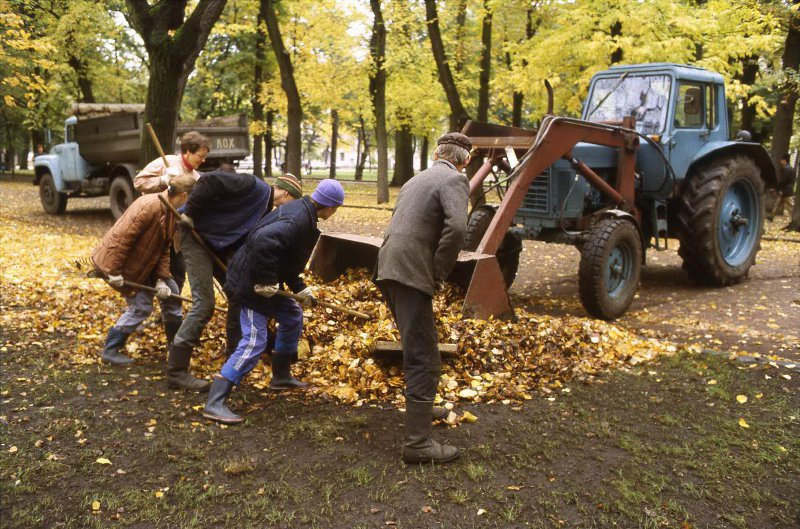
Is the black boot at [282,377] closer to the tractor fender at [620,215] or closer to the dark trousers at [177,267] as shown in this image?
the dark trousers at [177,267]

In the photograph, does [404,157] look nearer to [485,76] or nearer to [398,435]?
[485,76]

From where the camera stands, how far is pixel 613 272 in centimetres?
786

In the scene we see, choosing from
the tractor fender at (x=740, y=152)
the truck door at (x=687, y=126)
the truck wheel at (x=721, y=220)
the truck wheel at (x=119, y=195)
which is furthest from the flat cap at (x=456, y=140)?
the truck wheel at (x=119, y=195)

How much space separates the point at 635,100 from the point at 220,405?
675 cm

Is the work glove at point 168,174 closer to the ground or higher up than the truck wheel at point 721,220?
higher up

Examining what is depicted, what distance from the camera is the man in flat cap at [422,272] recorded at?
4102 millimetres

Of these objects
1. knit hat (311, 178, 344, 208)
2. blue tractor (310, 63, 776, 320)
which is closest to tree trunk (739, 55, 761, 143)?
blue tractor (310, 63, 776, 320)

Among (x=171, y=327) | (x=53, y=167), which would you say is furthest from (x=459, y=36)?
(x=171, y=327)

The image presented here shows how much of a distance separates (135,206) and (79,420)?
175cm

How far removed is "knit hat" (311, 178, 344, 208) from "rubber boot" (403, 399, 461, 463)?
4.58 feet

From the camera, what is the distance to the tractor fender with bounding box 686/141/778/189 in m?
9.04

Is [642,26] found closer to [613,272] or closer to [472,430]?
[613,272]

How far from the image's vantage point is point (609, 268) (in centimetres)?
769

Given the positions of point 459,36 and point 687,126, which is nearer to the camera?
point 687,126
